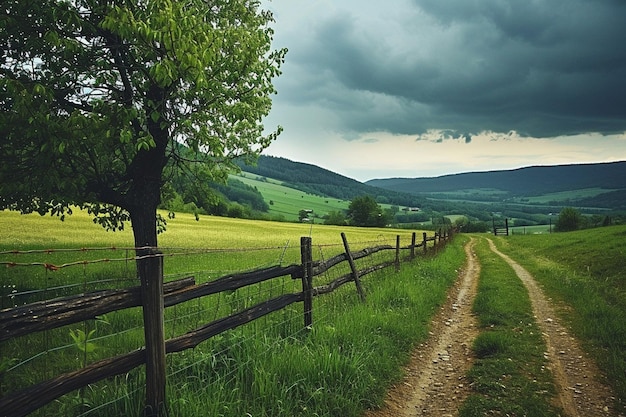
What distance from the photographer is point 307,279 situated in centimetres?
850

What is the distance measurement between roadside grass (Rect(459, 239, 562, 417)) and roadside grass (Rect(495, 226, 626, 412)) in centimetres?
97

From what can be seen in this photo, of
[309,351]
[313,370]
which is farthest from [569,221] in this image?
[313,370]

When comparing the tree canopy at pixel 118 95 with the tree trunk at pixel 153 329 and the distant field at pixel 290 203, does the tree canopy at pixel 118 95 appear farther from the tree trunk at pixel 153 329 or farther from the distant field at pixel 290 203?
the distant field at pixel 290 203

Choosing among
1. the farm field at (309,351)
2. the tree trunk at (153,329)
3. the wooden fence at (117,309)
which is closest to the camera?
the wooden fence at (117,309)

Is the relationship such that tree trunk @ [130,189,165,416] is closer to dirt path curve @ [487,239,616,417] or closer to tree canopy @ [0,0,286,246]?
dirt path curve @ [487,239,616,417]

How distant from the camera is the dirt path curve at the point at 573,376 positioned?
19.6 ft

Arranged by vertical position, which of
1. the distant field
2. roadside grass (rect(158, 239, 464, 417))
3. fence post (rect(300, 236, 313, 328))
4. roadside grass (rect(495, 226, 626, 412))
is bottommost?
roadside grass (rect(495, 226, 626, 412))

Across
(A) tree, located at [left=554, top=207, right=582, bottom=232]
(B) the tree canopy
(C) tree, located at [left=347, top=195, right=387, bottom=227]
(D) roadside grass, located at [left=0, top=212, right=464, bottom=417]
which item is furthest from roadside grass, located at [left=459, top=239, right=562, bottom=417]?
(C) tree, located at [left=347, top=195, right=387, bottom=227]

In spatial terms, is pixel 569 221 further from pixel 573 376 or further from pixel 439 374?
pixel 439 374

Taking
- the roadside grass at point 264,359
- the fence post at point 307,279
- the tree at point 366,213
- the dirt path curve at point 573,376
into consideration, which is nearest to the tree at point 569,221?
the tree at point 366,213

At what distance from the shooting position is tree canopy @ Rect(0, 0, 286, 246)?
9750 millimetres

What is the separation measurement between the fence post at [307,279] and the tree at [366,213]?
98.2 meters

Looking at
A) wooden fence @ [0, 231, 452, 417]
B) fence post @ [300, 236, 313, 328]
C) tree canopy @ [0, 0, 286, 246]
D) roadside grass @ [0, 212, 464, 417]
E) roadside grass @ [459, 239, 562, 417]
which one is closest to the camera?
wooden fence @ [0, 231, 452, 417]

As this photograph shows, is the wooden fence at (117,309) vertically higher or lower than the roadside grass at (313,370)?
higher
